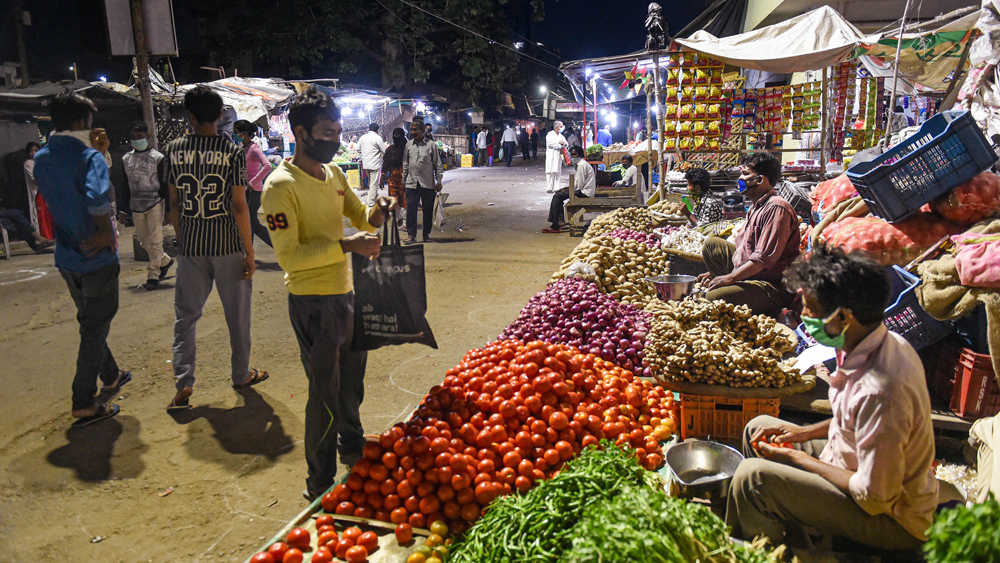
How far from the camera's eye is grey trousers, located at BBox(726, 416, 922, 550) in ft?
7.27

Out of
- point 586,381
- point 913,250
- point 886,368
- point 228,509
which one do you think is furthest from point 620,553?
point 913,250

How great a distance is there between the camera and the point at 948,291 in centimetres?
316

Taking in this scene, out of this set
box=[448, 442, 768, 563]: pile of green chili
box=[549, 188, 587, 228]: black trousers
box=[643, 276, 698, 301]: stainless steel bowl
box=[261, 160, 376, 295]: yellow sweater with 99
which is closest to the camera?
box=[448, 442, 768, 563]: pile of green chili

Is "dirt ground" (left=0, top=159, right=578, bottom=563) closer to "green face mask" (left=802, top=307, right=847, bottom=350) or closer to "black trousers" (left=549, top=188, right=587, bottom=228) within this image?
"green face mask" (left=802, top=307, right=847, bottom=350)

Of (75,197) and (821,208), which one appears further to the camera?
(821,208)

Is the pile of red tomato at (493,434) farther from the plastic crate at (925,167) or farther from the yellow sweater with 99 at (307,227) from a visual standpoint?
the plastic crate at (925,167)

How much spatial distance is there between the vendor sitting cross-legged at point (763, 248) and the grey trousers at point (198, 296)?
12.2 feet

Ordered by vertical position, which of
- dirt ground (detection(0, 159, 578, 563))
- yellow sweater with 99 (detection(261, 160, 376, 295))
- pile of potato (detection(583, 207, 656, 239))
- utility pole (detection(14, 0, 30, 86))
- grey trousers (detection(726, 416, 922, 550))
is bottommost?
dirt ground (detection(0, 159, 578, 563))

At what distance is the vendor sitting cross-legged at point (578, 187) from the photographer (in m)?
12.0

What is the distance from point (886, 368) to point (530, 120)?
149ft

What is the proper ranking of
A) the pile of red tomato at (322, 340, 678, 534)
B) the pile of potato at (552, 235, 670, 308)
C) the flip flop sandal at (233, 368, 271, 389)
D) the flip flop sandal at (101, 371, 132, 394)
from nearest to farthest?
1. the pile of red tomato at (322, 340, 678, 534)
2. the flip flop sandal at (101, 371, 132, 394)
3. the flip flop sandal at (233, 368, 271, 389)
4. the pile of potato at (552, 235, 670, 308)

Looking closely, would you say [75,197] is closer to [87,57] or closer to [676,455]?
[676,455]

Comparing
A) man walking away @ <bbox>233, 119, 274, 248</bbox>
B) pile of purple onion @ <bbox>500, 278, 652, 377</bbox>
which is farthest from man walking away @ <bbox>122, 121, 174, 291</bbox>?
pile of purple onion @ <bbox>500, 278, 652, 377</bbox>

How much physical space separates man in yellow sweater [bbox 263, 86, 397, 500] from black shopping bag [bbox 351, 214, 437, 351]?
85 millimetres
